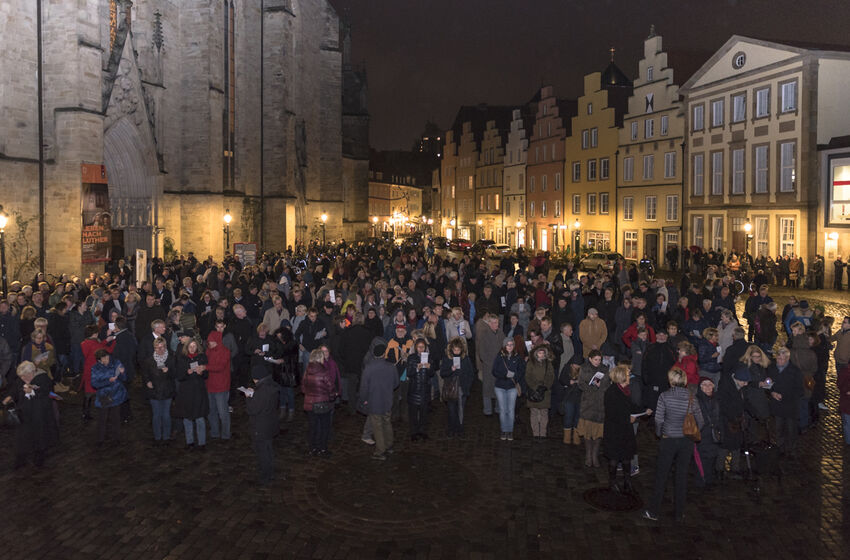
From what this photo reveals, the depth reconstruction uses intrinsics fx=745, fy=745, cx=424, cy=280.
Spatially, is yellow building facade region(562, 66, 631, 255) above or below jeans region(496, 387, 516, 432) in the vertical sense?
above

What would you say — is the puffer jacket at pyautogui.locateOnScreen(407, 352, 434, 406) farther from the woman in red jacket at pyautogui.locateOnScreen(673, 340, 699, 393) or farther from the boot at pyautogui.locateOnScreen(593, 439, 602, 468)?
the woman in red jacket at pyautogui.locateOnScreen(673, 340, 699, 393)

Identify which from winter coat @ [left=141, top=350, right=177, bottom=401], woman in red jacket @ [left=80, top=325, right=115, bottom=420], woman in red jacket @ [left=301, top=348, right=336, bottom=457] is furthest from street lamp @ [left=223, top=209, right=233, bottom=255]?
woman in red jacket @ [left=301, top=348, right=336, bottom=457]

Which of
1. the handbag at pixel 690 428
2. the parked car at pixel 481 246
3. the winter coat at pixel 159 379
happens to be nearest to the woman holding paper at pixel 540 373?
the handbag at pixel 690 428

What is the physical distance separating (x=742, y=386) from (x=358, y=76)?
180ft

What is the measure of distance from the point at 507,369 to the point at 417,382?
132 centimetres

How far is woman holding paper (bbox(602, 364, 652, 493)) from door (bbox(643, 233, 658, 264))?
37.9 m

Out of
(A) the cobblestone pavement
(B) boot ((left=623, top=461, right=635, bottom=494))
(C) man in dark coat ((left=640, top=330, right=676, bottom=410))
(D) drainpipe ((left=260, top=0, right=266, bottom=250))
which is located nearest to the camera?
(A) the cobblestone pavement

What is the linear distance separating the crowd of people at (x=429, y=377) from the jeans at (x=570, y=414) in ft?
0.06

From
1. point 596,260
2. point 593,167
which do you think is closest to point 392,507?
point 596,260

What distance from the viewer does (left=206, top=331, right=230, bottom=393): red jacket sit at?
10.2 m

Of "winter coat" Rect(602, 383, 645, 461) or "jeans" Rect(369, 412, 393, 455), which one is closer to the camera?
"winter coat" Rect(602, 383, 645, 461)

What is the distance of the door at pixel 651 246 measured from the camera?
Answer: 148ft

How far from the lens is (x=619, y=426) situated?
8.56m

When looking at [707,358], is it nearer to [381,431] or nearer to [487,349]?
[487,349]
